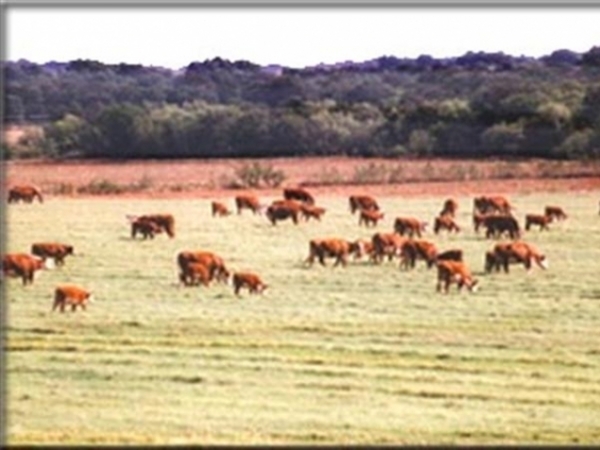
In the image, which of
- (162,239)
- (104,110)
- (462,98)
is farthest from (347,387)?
(462,98)

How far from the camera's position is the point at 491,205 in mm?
11742

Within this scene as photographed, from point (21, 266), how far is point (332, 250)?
2.30 m

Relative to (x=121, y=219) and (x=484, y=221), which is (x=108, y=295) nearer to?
(x=121, y=219)

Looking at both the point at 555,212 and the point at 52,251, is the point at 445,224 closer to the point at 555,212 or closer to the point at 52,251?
the point at 555,212

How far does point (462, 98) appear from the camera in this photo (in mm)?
12148

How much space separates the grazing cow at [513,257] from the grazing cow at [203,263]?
1.88 m

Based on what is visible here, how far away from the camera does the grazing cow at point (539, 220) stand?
11.0 meters

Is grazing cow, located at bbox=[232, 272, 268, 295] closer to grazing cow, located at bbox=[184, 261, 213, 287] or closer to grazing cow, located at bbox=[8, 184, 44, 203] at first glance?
grazing cow, located at bbox=[184, 261, 213, 287]

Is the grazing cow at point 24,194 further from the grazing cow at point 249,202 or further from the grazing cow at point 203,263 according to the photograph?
the grazing cow at point 249,202

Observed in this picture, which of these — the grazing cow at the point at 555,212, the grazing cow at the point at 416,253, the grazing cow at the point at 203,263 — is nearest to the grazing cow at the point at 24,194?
the grazing cow at the point at 203,263

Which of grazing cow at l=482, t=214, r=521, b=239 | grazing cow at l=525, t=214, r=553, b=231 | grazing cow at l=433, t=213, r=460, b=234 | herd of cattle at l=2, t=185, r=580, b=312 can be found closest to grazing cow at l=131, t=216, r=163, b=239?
herd of cattle at l=2, t=185, r=580, b=312

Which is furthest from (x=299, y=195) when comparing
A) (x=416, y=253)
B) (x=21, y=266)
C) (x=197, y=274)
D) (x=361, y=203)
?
(x=21, y=266)

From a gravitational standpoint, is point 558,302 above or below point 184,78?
below

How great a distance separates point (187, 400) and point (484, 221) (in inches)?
197
